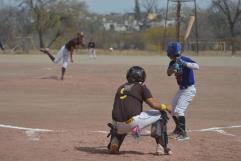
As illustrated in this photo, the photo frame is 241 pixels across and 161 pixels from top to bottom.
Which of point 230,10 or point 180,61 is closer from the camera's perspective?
point 180,61

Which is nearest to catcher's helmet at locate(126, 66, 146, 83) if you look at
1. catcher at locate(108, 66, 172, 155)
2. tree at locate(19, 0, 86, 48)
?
catcher at locate(108, 66, 172, 155)

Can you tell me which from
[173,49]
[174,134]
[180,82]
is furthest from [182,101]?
[173,49]

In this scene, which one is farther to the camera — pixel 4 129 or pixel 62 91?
pixel 62 91

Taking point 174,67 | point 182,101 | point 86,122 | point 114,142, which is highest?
point 174,67

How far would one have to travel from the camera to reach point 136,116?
27.7ft

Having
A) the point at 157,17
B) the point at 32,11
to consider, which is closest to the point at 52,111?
the point at 32,11

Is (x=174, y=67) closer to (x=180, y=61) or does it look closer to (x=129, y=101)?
(x=180, y=61)

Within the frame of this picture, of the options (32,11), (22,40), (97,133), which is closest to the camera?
(97,133)

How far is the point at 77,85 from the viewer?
2061 centimetres

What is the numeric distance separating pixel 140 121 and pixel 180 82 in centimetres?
212

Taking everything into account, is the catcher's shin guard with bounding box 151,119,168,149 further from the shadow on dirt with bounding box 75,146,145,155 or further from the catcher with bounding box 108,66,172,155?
the shadow on dirt with bounding box 75,146,145,155

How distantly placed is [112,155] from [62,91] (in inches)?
427

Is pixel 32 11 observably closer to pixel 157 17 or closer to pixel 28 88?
pixel 157 17

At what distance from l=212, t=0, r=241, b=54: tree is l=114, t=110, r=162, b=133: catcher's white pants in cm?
7724
